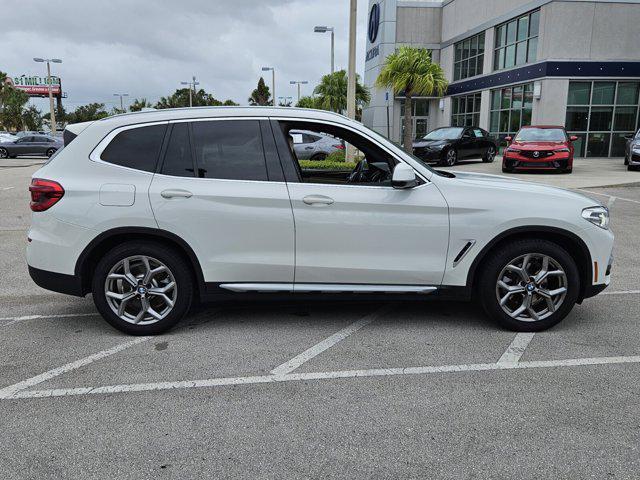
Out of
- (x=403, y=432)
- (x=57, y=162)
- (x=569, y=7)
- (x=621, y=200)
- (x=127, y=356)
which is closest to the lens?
(x=403, y=432)

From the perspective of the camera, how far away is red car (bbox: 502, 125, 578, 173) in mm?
17672

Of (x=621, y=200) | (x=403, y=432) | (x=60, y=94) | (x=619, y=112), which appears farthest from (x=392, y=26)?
(x=60, y=94)

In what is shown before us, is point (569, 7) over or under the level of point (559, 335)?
over

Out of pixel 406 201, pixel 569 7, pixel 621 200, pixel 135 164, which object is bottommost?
pixel 621 200

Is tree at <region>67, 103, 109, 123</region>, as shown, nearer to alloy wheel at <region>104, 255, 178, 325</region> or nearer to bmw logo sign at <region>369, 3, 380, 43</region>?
bmw logo sign at <region>369, 3, 380, 43</region>

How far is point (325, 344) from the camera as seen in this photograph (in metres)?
4.27

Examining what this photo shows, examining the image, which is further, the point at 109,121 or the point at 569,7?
the point at 569,7

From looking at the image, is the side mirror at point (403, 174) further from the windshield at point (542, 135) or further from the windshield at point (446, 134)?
the windshield at point (446, 134)

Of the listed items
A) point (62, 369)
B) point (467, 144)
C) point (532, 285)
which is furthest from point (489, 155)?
point (62, 369)

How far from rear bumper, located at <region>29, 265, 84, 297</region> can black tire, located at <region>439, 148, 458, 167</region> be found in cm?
1723

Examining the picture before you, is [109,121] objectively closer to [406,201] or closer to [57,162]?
[57,162]

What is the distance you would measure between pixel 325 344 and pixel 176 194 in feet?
5.23

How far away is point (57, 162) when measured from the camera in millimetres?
4336

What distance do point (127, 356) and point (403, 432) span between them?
2.13 metres
